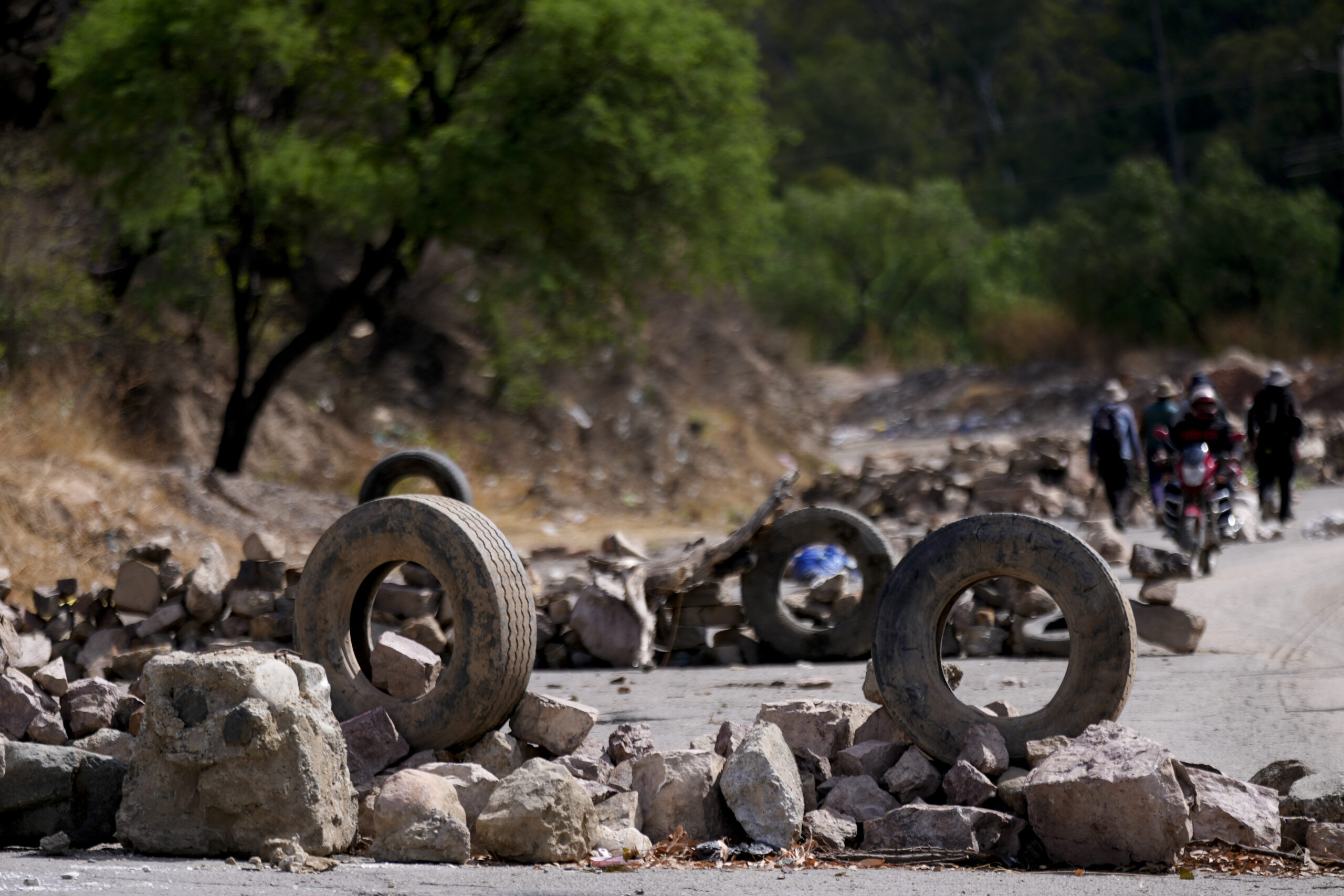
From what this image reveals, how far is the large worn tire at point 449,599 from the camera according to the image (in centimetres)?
597

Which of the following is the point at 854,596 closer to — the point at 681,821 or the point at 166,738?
the point at 681,821

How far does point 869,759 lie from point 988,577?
2.99 feet

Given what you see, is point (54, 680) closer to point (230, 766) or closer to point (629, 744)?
point (230, 766)

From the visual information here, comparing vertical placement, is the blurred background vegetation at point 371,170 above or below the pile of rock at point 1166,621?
above

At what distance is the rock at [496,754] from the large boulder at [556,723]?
A: 0.09 metres

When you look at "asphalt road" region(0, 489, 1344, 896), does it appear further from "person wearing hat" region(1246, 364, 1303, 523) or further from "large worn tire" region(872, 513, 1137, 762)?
"person wearing hat" region(1246, 364, 1303, 523)

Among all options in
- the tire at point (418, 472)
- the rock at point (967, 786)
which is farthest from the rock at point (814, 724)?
the tire at point (418, 472)

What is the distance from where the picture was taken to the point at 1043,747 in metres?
5.29

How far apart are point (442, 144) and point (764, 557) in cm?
943

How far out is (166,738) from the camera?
502 cm

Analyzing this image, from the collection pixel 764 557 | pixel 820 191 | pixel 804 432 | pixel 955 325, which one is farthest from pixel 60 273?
pixel 820 191

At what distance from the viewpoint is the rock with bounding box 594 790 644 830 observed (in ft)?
16.8

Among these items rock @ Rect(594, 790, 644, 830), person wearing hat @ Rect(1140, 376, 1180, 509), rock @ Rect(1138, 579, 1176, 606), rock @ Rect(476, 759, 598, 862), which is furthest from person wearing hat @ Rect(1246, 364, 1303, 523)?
rock @ Rect(476, 759, 598, 862)

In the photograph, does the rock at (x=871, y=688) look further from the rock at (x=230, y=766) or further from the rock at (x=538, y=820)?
the rock at (x=230, y=766)
